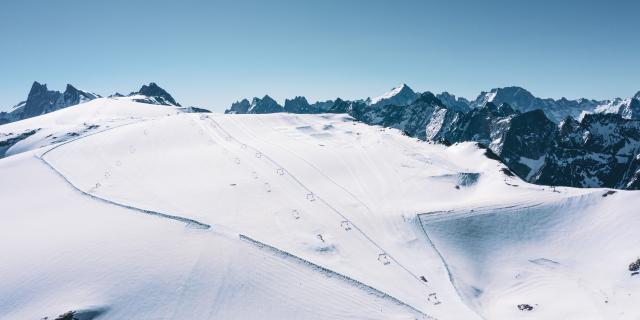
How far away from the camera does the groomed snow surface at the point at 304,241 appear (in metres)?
32.8

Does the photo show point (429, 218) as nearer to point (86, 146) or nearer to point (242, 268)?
point (242, 268)

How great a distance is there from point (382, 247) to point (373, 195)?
616 inches

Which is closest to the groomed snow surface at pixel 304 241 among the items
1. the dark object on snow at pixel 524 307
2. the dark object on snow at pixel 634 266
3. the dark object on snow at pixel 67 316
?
the dark object on snow at pixel 524 307

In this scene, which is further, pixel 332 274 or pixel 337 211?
pixel 337 211

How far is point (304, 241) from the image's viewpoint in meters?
42.6

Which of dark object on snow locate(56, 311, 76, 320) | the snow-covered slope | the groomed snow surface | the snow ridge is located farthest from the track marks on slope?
the snow-covered slope

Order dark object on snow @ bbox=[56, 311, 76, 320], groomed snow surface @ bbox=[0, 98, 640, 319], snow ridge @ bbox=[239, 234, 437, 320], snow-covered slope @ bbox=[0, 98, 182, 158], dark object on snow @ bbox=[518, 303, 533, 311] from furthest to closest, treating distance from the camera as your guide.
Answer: snow-covered slope @ bbox=[0, 98, 182, 158] < dark object on snow @ bbox=[518, 303, 533, 311] < snow ridge @ bbox=[239, 234, 437, 320] < groomed snow surface @ bbox=[0, 98, 640, 319] < dark object on snow @ bbox=[56, 311, 76, 320]

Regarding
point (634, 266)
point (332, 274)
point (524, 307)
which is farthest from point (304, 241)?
point (634, 266)

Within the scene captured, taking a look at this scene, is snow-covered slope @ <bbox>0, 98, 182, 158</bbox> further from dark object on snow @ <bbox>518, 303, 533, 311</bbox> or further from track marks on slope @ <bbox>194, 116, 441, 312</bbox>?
dark object on snow @ <bbox>518, 303, 533, 311</bbox>

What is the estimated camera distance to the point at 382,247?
43.3 m

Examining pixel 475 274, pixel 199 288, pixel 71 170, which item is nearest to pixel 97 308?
pixel 199 288

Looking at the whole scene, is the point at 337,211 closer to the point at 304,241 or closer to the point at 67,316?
the point at 304,241

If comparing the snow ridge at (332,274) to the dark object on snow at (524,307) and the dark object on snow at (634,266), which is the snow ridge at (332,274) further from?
the dark object on snow at (634,266)

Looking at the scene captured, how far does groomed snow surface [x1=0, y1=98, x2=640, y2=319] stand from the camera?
32750 millimetres
